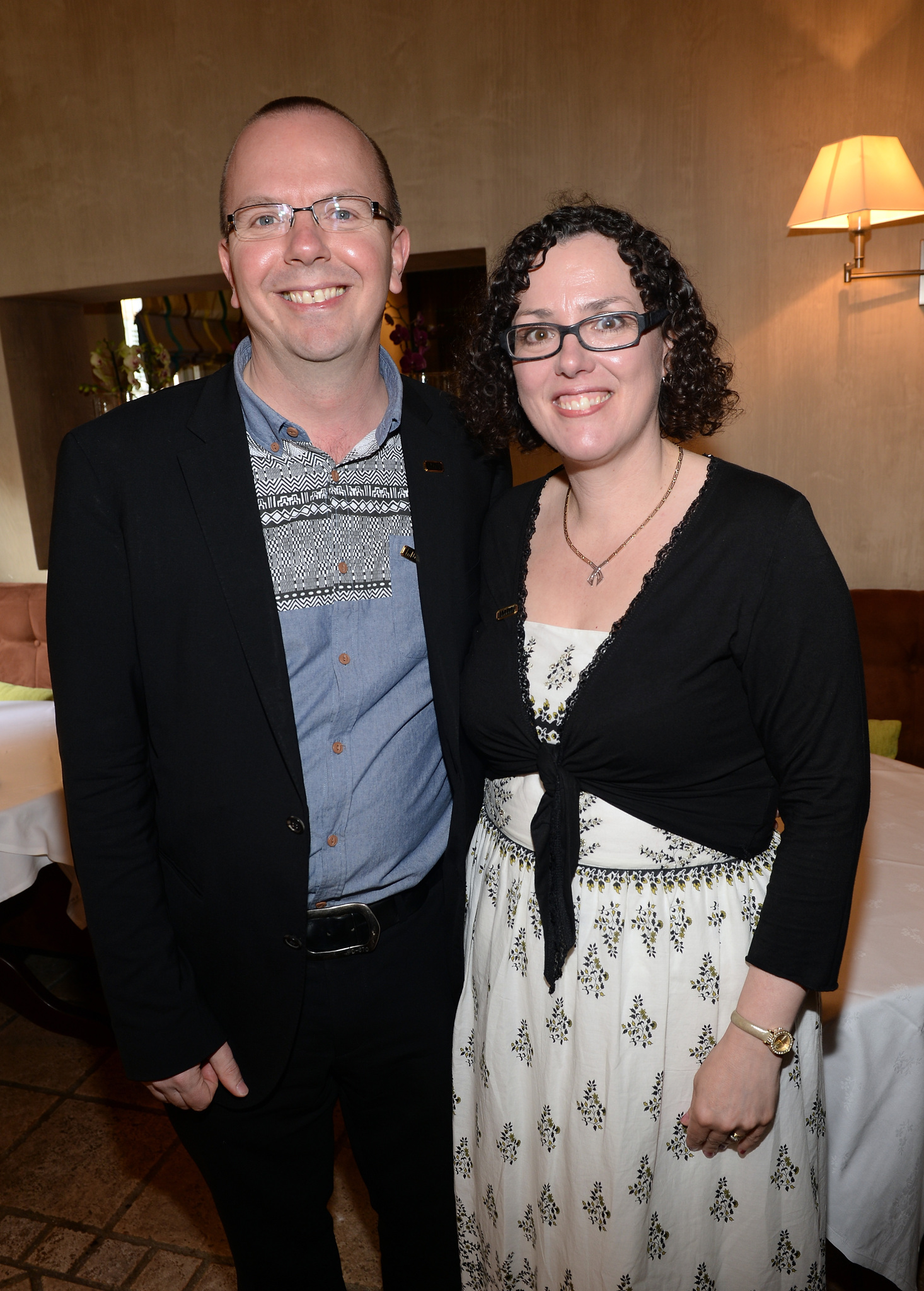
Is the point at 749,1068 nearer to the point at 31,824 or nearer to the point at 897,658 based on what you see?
the point at 31,824

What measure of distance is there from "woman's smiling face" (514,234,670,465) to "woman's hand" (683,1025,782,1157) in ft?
2.84

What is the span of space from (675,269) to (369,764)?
894 mm

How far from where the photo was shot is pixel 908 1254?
5.08 ft

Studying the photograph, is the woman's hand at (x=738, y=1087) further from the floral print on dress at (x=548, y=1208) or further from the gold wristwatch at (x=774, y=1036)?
the floral print on dress at (x=548, y=1208)

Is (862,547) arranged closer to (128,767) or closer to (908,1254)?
(908,1254)

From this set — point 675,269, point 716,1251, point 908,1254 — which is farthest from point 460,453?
point 908,1254

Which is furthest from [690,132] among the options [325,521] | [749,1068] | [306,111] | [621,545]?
[749,1068]

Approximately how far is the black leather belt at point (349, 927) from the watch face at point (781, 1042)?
0.60 metres

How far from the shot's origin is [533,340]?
140 centimetres

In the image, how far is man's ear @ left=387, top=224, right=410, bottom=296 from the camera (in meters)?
1.58

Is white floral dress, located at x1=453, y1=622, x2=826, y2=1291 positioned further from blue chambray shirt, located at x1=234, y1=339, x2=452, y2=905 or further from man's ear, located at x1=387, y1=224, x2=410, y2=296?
man's ear, located at x1=387, y1=224, x2=410, y2=296

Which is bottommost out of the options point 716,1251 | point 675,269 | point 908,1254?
point 908,1254

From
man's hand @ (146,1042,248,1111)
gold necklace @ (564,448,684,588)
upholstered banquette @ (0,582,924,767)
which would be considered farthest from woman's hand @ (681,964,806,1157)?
upholstered banquette @ (0,582,924,767)

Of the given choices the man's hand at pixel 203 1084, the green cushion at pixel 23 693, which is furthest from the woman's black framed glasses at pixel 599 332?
the green cushion at pixel 23 693
